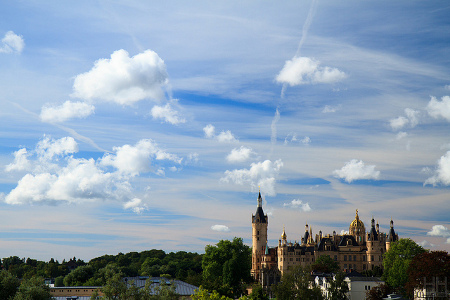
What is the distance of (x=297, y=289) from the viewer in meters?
99.2

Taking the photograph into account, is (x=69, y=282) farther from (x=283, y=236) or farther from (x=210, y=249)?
(x=283, y=236)

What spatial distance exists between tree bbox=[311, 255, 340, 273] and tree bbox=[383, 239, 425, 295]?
25.2 m

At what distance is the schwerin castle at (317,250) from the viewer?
17475 cm

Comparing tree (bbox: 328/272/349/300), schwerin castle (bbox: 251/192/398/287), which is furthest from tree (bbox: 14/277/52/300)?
schwerin castle (bbox: 251/192/398/287)

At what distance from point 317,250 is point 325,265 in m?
23.7

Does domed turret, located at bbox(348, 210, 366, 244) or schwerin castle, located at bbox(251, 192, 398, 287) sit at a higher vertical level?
domed turret, located at bbox(348, 210, 366, 244)

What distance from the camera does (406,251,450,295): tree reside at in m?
92.4

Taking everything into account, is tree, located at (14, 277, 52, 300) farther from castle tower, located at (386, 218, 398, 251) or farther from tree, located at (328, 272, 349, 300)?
castle tower, located at (386, 218, 398, 251)

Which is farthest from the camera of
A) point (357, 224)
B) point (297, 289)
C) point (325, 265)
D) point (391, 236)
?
point (357, 224)

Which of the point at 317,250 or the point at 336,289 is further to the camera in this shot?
the point at 317,250

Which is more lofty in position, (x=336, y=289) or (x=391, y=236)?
(x=391, y=236)

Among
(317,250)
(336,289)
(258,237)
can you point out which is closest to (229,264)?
(258,237)

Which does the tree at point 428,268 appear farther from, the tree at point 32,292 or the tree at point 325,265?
the tree at point 32,292

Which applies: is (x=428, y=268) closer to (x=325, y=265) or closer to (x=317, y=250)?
(x=325, y=265)
